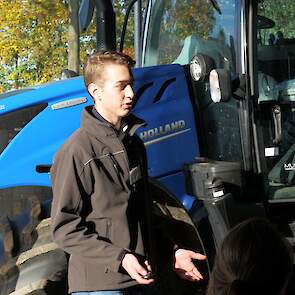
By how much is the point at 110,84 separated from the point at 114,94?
0.13 ft

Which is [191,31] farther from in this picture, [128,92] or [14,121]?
[128,92]

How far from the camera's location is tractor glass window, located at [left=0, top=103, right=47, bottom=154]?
11.0ft

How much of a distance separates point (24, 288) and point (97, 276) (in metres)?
0.96

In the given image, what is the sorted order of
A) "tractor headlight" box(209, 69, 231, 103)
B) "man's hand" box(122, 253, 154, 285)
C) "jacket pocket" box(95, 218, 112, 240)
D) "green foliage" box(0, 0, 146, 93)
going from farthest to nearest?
"green foliage" box(0, 0, 146, 93) → "tractor headlight" box(209, 69, 231, 103) → "jacket pocket" box(95, 218, 112, 240) → "man's hand" box(122, 253, 154, 285)

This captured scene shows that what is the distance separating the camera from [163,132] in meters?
3.66

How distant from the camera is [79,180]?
222 cm

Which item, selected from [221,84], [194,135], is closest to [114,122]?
[221,84]

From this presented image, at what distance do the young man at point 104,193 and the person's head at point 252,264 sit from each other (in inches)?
16.0

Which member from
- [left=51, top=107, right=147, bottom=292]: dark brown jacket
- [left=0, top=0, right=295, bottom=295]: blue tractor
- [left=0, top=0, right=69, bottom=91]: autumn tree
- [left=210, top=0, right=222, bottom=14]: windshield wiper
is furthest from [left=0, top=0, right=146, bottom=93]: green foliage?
[left=51, top=107, right=147, bottom=292]: dark brown jacket

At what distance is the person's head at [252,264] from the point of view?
1.77 m

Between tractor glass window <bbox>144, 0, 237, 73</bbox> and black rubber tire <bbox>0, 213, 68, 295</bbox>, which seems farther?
tractor glass window <bbox>144, 0, 237, 73</bbox>

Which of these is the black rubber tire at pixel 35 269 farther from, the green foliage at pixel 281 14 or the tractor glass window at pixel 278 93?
the green foliage at pixel 281 14

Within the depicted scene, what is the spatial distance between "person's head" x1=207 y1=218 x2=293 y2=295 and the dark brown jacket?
460 millimetres

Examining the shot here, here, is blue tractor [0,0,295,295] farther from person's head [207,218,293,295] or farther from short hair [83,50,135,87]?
person's head [207,218,293,295]
